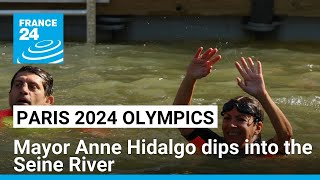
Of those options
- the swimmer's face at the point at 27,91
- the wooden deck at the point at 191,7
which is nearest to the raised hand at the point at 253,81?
the swimmer's face at the point at 27,91

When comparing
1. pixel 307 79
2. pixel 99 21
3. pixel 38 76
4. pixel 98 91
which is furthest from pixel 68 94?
pixel 99 21

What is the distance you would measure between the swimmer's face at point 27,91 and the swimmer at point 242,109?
4.51 ft

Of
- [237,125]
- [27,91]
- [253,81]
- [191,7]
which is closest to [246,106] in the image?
[237,125]

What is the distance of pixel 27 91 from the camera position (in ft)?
23.3

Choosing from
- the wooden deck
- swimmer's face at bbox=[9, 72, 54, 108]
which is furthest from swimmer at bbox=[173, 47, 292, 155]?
the wooden deck

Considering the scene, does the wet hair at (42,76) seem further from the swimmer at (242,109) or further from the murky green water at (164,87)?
the swimmer at (242,109)

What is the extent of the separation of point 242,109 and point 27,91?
6.01 ft

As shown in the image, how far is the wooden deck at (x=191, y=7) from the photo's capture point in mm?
12320

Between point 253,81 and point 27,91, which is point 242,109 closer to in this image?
point 253,81

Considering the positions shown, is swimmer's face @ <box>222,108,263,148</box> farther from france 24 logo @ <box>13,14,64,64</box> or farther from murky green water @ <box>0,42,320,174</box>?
france 24 logo @ <box>13,14,64,64</box>

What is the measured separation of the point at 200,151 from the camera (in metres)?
6.55

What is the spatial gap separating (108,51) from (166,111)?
528 centimetres

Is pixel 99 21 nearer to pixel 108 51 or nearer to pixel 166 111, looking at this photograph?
pixel 108 51

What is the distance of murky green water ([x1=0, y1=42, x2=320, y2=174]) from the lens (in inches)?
255
